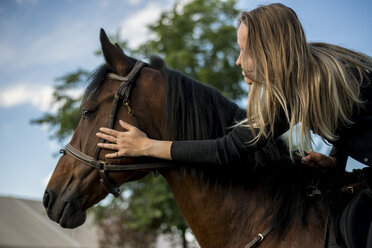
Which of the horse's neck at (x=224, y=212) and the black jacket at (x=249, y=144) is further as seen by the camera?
the horse's neck at (x=224, y=212)

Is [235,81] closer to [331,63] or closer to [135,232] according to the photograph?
[135,232]

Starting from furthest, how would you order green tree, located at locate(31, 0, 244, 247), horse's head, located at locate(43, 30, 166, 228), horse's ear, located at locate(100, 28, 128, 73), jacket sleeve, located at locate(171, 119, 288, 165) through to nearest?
green tree, located at locate(31, 0, 244, 247) → horse's ear, located at locate(100, 28, 128, 73) → horse's head, located at locate(43, 30, 166, 228) → jacket sleeve, located at locate(171, 119, 288, 165)

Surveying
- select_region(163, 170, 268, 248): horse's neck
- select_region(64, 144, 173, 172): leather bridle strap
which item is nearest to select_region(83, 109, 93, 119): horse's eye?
Answer: select_region(64, 144, 173, 172): leather bridle strap

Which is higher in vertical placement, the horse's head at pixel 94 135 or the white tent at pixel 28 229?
the horse's head at pixel 94 135

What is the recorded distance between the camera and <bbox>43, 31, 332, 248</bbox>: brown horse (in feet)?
7.48

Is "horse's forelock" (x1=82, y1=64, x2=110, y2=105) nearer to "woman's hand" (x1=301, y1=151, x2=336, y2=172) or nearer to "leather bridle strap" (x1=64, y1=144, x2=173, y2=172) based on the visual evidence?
"leather bridle strap" (x1=64, y1=144, x2=173, y2=172)

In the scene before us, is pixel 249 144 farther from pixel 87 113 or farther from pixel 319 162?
pixel 87 113

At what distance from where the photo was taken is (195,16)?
49.9 feet

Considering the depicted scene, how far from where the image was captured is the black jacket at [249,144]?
196 cm

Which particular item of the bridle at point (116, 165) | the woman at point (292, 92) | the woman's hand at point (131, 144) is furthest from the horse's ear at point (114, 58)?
the woman at point (292, 92)

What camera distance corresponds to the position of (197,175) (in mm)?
2467

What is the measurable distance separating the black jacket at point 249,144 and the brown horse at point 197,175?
0.77 feet

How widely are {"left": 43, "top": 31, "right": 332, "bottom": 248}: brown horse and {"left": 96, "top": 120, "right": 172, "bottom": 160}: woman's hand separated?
0.09m

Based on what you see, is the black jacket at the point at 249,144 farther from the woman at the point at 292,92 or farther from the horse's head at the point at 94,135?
the horse's head at the point at 94,135
